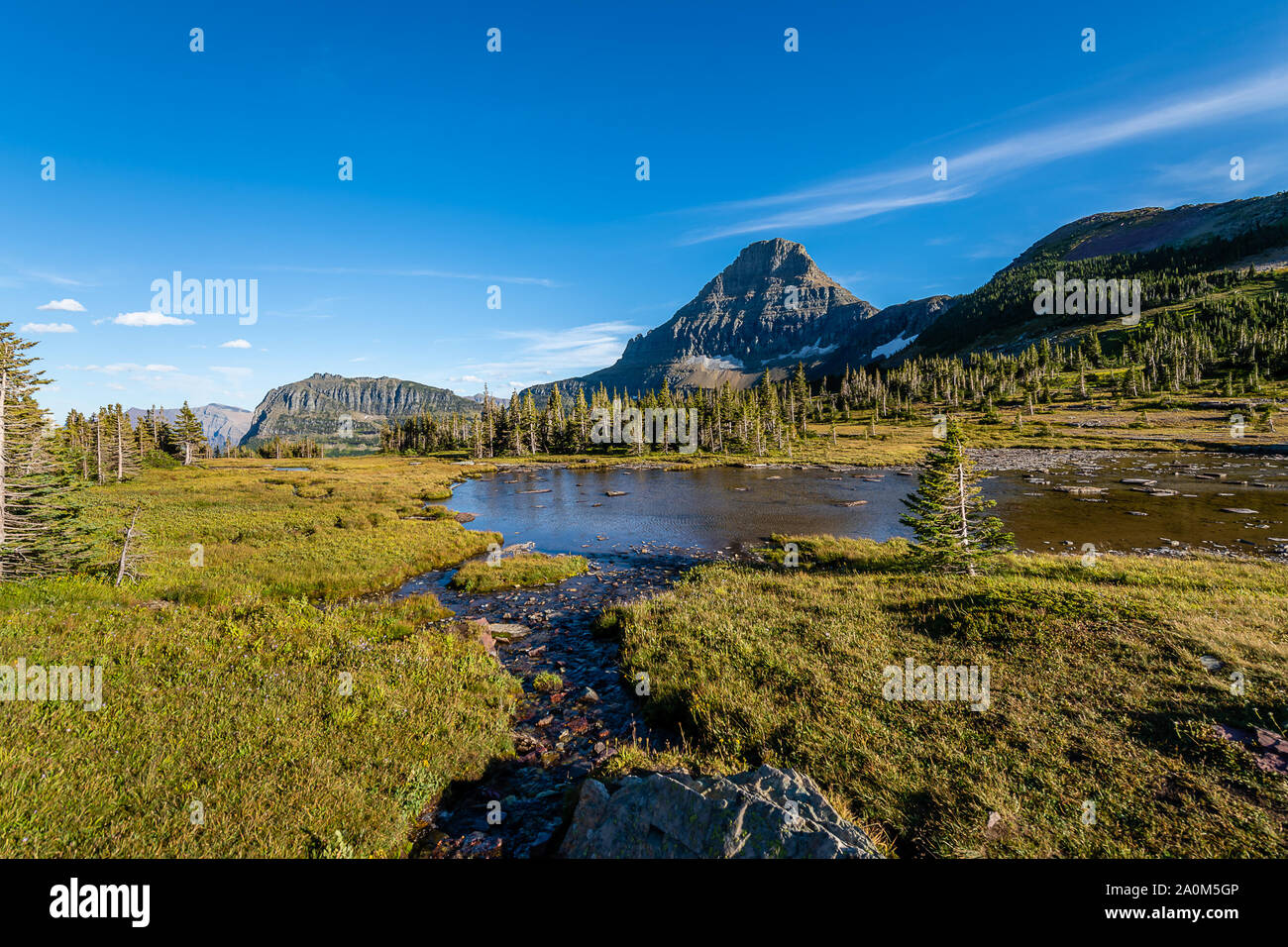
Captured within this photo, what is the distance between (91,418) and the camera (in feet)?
282

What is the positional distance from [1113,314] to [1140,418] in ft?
478

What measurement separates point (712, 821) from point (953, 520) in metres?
18.8

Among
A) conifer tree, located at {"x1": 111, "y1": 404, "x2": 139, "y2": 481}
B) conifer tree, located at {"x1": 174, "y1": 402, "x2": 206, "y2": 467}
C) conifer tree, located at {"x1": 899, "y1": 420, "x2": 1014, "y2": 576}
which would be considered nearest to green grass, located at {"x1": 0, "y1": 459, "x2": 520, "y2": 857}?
conifer tree, located at {"x1": 899, "y1": 420, "x2": 1014, "y2": 576}

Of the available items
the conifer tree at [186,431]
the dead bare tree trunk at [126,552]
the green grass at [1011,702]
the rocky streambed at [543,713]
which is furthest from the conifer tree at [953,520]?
the conifer tree at [186,431]

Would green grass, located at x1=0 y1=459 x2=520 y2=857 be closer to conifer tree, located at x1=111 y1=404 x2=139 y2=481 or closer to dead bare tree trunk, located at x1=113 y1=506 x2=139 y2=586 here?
dead bare tree trunk, located at x1=113 y1=506 x2=139 y2=586

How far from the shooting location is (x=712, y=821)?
620 centimetres

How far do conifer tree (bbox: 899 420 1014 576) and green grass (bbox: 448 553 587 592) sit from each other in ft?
53.2

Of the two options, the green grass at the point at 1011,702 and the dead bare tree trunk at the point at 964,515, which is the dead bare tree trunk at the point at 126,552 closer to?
the green grass at the point at 1011,702

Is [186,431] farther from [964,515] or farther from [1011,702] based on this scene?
[1011,702]

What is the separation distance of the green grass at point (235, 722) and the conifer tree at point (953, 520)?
17.7m

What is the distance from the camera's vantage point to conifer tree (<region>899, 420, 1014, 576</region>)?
20.1 meters

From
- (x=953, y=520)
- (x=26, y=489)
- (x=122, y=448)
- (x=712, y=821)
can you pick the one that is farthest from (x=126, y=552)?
(x=122, y=448)
